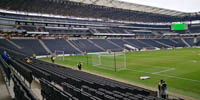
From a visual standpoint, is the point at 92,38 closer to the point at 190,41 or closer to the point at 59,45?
the point at 59,45

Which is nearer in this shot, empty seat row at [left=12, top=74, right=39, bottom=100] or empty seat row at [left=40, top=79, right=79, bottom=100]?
empty seat row at [left=12, top=74, right=39, bottom=100]

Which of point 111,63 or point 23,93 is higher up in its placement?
point 23,93

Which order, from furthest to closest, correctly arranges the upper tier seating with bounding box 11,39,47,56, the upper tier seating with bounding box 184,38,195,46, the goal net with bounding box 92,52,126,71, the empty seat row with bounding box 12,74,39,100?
the upper tier seating with bounding box 184,38,195,46 < the upper tier seating with bounding box 11,39,47,56 < the goal net with bounding box 92,52,126,71 < the empty seat row with bounding box 12,74,39,100

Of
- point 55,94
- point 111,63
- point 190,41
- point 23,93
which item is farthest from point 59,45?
point 190,41

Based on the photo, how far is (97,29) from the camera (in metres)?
77.2

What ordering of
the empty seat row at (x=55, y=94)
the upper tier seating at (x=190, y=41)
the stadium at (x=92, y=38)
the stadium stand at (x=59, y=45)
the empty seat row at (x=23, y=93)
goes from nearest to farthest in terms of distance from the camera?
1. the empty seat row at (x=23, y=93)
2. the empty seat row at (x=55, y=94)
3. the stadium at (x=92, y=38)
4. the stadium stand at (x=59, y=45)
5. the upper tier seating at (x=190, y=41)

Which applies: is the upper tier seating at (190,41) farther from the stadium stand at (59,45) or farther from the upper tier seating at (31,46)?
the upper tier seating at (31,46)

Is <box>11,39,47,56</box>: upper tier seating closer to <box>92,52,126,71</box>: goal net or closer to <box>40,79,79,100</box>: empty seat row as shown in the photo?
<box>92,52,126,71</box>: goal net

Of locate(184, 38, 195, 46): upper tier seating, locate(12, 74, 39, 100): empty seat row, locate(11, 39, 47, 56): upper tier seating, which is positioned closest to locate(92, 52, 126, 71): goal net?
locate(12, 74, 39, 100): empty seat row

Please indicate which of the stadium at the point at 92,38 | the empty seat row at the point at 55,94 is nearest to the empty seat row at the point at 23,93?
the empty seat row at the point at 55,94

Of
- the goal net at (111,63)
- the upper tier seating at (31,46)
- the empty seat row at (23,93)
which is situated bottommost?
the goal net at (111,63)

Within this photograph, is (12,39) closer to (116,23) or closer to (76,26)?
(76,26)

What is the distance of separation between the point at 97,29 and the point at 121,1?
1317 inches

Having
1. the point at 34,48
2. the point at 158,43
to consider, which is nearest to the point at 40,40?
the point at 34,48
